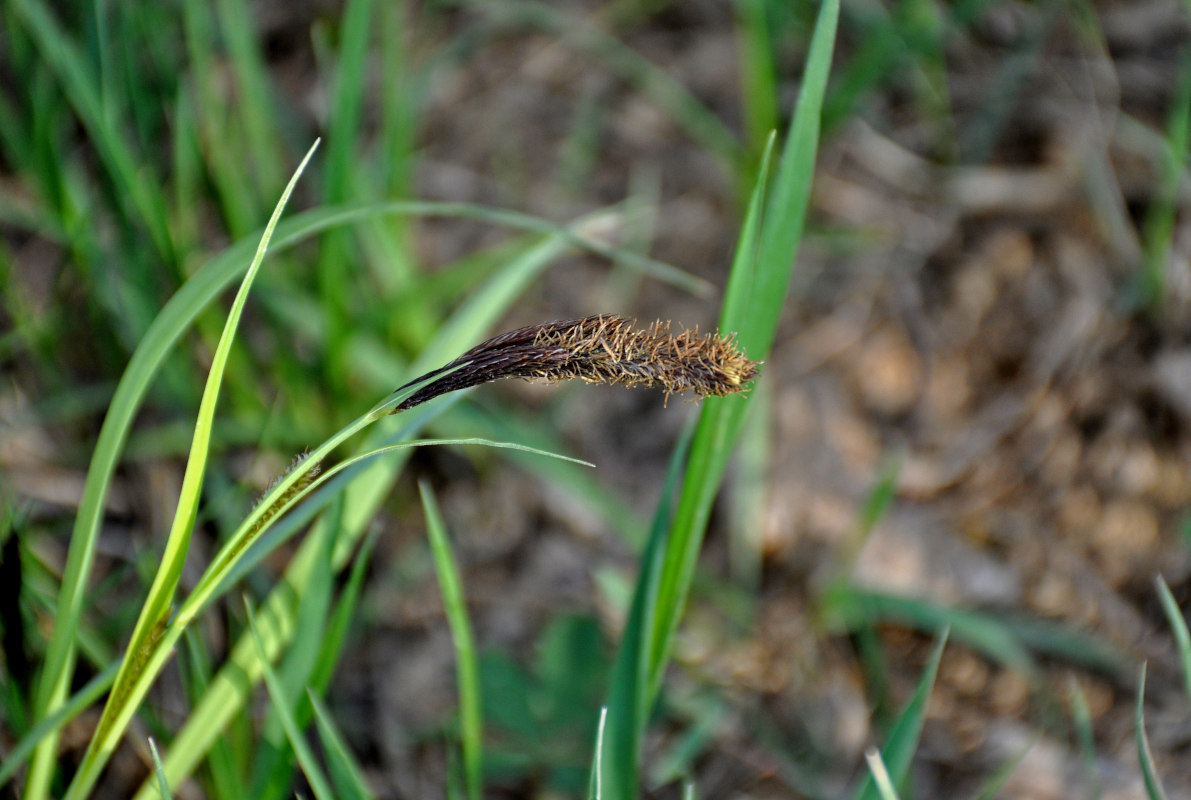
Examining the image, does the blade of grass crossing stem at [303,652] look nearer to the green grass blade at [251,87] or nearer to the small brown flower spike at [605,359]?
the small brown flower spike at [605,359]

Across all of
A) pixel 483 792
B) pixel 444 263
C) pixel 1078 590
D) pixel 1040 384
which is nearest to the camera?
pixel 483 792

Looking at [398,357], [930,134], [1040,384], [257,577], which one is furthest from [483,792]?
[930,134]

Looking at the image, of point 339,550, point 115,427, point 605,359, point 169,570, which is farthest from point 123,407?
point 605,359

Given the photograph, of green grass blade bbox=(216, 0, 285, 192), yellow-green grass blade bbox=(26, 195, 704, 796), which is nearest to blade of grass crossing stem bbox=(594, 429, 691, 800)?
yellow-green grass blade bbox=(26, 195, 704, 796)

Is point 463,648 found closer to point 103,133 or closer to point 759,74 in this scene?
point 103,133

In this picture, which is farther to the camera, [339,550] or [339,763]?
[339,550]

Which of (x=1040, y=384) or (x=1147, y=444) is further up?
(x=1040, y=384)

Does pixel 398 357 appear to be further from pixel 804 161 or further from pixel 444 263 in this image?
pixel 804 161

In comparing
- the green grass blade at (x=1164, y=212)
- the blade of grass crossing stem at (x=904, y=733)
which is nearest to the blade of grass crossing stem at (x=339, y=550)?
the blade of grass crossing stem at (x=904, y=733)
